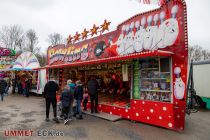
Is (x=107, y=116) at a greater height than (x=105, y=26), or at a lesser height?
lesser

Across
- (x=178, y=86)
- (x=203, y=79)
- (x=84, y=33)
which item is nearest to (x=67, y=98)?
(x=178, y=86)

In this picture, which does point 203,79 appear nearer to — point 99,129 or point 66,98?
point 99,129

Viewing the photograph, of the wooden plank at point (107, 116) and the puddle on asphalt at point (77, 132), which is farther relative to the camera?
the wooden plank at point (107, 116)

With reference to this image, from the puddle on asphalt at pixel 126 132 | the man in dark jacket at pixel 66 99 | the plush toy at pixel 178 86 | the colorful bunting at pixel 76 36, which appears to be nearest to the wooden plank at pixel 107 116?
the puddle on asphalt at pixel 126 132

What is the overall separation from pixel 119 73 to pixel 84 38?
12.2 feet

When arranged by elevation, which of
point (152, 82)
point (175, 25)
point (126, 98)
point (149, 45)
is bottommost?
point (126, 98)

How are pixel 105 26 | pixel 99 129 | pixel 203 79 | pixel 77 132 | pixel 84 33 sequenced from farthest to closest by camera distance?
pixel 84 33 → pixel 203 79 → pixel 105 26 → pixel 99 129 → pixel 77 132

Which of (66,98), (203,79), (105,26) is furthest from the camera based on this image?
(203,79)

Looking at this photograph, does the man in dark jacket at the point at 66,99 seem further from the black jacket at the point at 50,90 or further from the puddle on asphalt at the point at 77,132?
the puddle on asphalt at the point at 77,132

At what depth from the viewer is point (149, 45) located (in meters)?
7.60

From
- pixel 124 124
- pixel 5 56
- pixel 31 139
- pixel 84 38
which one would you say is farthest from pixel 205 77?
pixel 5 56

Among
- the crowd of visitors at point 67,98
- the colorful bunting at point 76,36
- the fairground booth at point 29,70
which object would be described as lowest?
the crowd of visitors at point 67,98

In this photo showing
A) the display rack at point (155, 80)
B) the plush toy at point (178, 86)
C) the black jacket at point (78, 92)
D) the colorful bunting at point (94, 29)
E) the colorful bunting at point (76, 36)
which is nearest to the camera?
the plush toy at point (178, 86)

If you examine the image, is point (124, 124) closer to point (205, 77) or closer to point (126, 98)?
point (126, 98)
